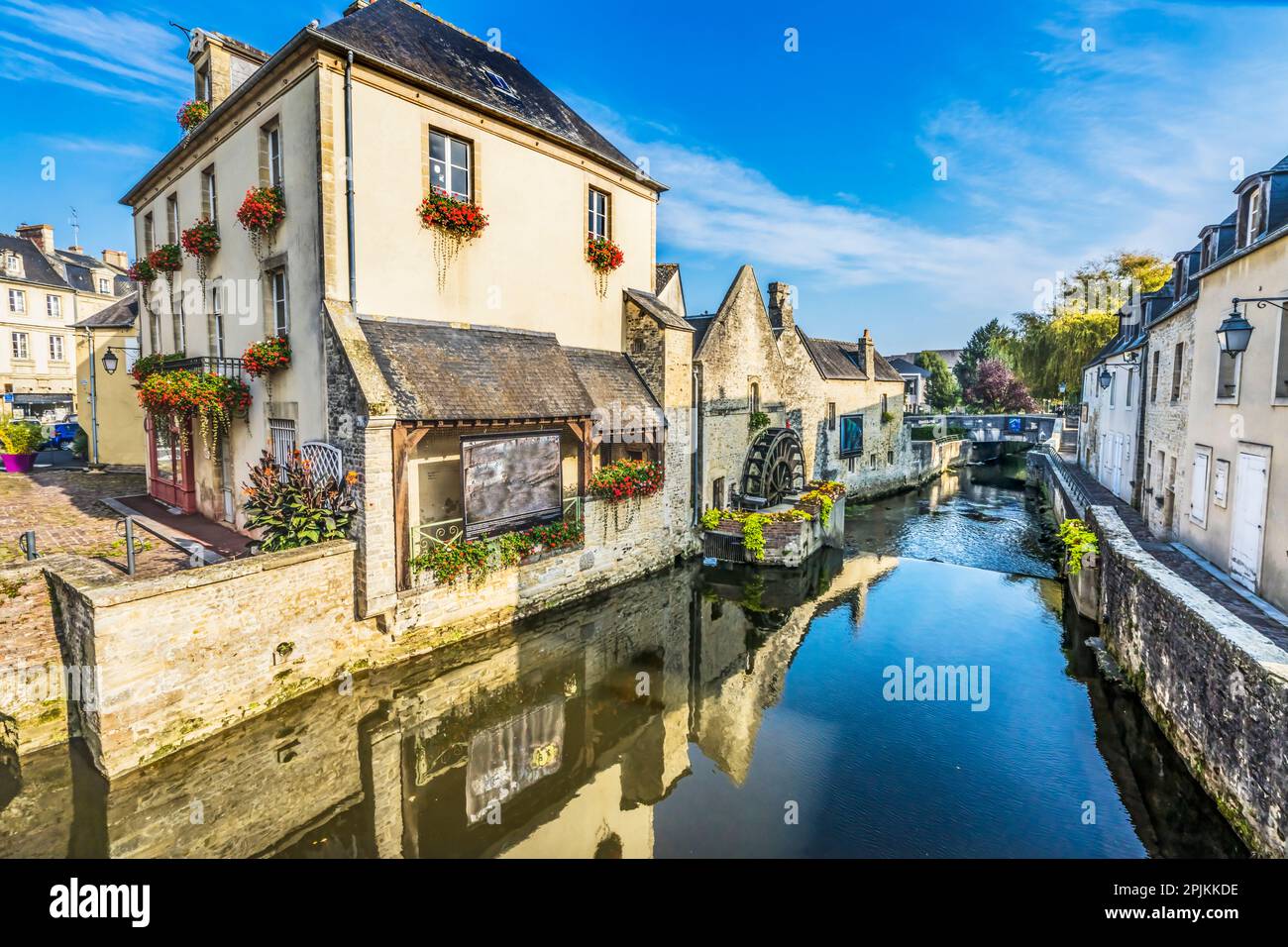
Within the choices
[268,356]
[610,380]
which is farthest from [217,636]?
[610,380]

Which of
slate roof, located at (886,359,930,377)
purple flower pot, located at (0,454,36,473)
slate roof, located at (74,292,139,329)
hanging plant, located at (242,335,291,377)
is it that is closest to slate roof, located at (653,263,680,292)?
hanging plant, located at (242,335,291,377)

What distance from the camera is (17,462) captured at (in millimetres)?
16172

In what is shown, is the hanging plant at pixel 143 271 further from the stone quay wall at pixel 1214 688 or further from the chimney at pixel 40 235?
the chimney at pixel 40 235

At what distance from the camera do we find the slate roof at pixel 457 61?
983 cm

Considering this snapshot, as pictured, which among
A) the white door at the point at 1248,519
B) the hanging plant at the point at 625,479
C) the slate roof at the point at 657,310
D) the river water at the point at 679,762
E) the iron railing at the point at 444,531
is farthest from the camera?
the slate roof at the point at 657,310

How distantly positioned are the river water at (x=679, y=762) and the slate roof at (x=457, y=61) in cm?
920

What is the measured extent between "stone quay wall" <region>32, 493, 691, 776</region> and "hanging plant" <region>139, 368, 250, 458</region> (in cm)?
343

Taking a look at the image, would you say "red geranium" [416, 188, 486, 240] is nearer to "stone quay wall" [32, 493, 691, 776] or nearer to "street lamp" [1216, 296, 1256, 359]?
"stone quay wall" [32, 493, 691, 776]

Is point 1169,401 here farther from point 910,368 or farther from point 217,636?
point 910,368

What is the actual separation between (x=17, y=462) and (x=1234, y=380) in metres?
25.8

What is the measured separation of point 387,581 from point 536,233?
23.2ft

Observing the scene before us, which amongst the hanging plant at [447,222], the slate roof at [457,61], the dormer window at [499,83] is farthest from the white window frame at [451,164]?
the dormer window at [499,83]
